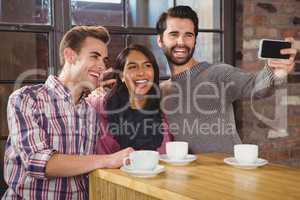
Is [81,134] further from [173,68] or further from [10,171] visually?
[173,68]

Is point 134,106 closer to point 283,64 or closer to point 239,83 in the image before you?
point 239,83

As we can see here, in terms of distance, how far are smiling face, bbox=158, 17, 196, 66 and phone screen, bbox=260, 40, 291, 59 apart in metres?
0.49

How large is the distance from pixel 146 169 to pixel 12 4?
3.74 feet

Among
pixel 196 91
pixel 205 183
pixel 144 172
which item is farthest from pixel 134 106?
pixel 205 183

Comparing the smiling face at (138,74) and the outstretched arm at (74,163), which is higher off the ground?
the smiling face at (138,74)

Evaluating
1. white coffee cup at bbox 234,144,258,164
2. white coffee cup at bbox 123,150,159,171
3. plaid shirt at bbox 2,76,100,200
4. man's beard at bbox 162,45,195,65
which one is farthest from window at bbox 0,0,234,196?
white coffee cup at bbox 234,144,258,164

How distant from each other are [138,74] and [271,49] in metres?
0.61

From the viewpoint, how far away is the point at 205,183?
1.28 meters

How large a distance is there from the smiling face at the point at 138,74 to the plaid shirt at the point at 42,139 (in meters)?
0.36

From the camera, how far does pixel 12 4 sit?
2.11 metres

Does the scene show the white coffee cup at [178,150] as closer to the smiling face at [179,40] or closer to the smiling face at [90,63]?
the smiling face at [90,63]

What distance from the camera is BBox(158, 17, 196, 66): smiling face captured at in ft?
7.18

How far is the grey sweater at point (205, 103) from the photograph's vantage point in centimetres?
206

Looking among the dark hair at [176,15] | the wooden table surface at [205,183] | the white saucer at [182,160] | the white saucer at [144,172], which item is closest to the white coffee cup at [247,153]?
the wooden table surface at [205,183]
